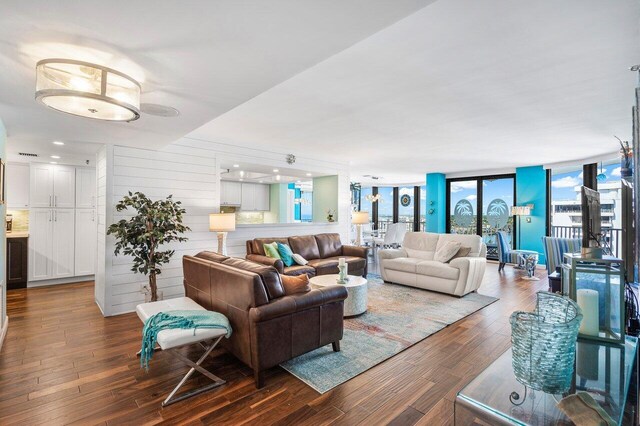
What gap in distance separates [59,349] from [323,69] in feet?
12.5

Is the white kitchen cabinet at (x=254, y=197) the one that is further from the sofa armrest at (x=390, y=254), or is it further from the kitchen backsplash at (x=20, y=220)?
the sofa armrest at (x=390, y=254)

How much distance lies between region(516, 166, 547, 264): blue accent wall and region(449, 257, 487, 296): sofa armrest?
164 inches

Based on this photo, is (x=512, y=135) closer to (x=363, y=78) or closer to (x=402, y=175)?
(x=363, y=78)

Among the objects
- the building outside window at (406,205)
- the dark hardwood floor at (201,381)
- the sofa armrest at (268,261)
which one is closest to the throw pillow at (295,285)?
the dark hardwood floor at (201,381)

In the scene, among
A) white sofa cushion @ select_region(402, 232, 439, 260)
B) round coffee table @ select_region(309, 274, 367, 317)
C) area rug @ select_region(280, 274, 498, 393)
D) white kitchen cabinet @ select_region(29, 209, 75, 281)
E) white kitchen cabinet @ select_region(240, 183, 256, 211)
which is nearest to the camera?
area rug @ select_region(280, 274, 498, 393)

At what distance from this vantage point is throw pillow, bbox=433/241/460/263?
542 cm

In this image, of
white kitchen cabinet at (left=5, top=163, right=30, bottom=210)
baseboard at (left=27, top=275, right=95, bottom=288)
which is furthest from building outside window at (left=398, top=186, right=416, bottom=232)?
white kitchen cabinet at (left=5, top=163, right=30, bottom=210)

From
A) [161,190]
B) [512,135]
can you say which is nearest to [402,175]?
[512,135]

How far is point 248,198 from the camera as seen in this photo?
9586mm

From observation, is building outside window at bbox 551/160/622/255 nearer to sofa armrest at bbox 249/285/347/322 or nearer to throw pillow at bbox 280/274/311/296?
sofa armrest at bbox 249/285/347/322

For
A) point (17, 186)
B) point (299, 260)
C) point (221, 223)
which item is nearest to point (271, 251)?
point (299, 260)

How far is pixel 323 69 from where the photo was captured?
8.97 feet

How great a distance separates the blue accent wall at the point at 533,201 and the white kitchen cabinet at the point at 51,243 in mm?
10573

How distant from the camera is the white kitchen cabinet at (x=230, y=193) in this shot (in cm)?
896
